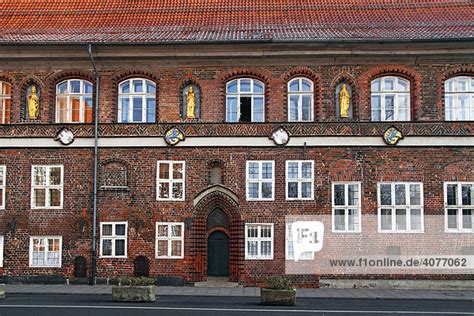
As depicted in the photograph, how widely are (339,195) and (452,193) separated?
4332 mm

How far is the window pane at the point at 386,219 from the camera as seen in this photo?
83.2ft

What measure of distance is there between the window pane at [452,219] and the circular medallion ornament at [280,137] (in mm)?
6843

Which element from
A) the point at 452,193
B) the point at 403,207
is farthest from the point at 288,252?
the point at 452,193

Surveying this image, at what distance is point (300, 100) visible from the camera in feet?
86.5

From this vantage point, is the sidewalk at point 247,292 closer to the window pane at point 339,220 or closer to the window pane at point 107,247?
the window pane at point 107,247

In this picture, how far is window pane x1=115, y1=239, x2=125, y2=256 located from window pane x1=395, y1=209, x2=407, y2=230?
35.0 feet

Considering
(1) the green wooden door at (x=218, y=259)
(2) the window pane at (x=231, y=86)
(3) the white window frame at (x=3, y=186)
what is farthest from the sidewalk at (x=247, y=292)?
(2) the window pane at (x=231, y=86)

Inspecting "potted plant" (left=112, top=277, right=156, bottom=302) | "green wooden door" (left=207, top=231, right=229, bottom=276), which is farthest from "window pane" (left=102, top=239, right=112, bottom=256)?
"potted plant" (left=112, top=277, right=156, bottom=302)

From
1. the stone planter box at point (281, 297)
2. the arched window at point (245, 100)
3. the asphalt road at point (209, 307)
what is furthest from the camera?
the arched window at point (245, 100)

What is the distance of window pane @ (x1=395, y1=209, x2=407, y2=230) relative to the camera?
998 inches

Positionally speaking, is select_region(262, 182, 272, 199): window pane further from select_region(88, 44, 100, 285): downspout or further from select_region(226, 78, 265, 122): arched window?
select_region(88, 44, 100, 285): downspout

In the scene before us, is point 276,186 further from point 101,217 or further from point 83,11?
point 83,11

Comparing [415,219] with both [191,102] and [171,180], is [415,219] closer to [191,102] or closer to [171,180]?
[171,180]

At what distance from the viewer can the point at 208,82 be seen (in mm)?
26359
